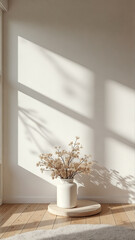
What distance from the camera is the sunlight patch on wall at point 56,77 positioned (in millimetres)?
4121

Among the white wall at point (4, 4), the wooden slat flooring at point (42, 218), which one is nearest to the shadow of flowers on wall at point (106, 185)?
the wooden slat flooring at point (42, 218)

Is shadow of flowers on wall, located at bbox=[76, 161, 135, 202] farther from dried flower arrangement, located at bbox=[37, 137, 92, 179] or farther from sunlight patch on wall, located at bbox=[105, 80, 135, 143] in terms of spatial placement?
sunlight patch on wall, located at bbox=[105, 80, 135, 143]

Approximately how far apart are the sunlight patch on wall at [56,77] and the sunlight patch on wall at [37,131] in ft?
0.60

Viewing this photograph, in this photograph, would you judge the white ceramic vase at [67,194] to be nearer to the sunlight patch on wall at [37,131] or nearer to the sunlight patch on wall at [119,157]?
the sunlight patch on wall at [37,131]

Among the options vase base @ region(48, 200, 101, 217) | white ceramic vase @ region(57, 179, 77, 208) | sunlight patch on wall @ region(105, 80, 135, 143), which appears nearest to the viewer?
vase base @ region(48, 200, 101, 217)

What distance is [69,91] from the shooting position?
4.13 meters

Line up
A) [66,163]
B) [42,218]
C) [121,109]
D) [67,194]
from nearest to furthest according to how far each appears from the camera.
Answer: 1. [42,218]
2. [67,194]
3. [66,163]
4. [121,109]

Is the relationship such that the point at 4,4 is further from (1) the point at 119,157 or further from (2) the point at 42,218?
(2) the point at 42,218

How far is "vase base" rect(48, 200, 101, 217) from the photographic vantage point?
3.53 metres

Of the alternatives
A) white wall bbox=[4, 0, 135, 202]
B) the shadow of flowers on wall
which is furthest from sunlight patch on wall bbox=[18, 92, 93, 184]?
the shadow of flowers on wall

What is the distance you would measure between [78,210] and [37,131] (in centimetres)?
111

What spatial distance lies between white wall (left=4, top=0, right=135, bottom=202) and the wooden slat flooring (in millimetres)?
242

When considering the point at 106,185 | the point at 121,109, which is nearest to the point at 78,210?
the point at 106,185

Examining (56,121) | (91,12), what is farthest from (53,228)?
(91,12)
